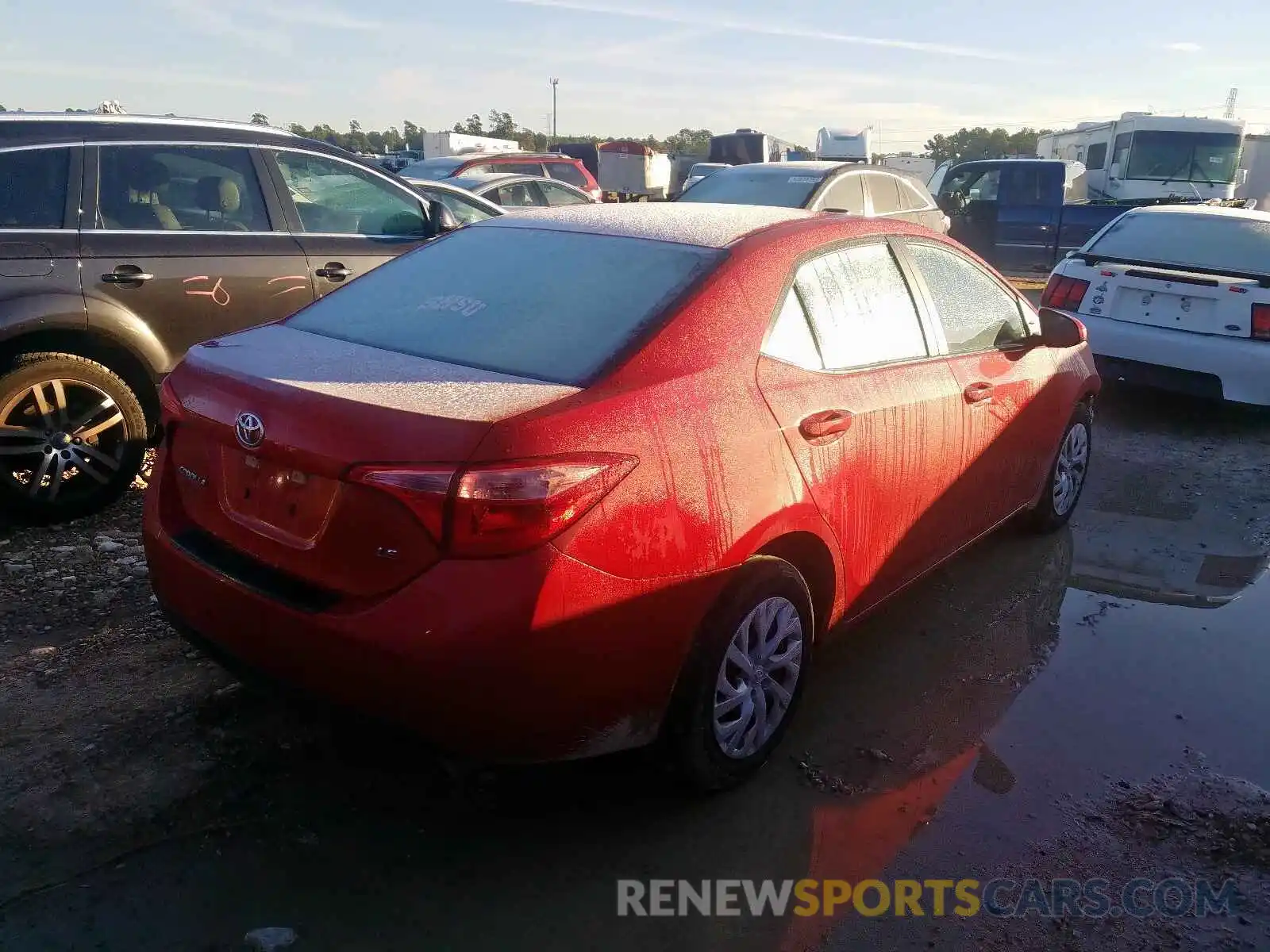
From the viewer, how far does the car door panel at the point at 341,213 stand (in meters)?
5.45

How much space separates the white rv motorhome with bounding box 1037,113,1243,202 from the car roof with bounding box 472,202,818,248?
18.9 meters

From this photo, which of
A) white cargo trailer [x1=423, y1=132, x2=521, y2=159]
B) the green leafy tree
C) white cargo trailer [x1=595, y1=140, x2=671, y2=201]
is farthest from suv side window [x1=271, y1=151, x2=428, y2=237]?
the green leafy tree

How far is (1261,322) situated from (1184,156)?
51.8ft

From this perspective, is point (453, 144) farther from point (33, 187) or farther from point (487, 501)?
point (487, 501)

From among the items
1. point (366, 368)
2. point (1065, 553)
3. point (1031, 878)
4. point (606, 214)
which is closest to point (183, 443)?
point (366, 368)

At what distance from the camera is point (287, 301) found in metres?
5.29

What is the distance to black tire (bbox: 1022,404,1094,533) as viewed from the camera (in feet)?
16.4

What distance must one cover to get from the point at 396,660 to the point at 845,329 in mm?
1827

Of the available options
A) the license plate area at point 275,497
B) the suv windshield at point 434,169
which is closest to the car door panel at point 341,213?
the license plate area at point 275,497

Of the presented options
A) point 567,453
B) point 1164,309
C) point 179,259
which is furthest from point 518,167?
point 567,453

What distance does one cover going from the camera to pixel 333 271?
5477 millimetres

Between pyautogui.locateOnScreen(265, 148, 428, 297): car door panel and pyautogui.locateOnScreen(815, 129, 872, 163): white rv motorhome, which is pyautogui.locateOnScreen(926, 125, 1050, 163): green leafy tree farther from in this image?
pyautogui.locateOnScreen(265, 148, 428, 297): car door panel

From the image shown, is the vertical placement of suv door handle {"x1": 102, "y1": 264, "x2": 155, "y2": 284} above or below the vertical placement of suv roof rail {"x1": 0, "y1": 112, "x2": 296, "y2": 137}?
below

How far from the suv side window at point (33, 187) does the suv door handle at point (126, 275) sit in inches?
11.3
